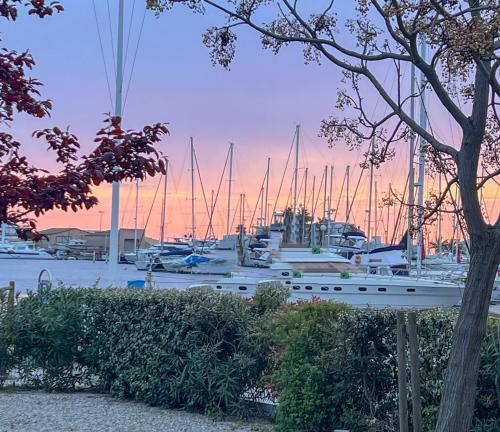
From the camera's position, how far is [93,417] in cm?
933

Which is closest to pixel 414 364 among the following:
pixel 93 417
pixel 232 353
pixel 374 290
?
pixel 232 353

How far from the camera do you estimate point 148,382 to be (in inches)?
393

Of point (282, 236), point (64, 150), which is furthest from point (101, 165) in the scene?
point (282, 236)

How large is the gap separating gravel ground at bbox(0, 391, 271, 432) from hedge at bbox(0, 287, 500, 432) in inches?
10.8

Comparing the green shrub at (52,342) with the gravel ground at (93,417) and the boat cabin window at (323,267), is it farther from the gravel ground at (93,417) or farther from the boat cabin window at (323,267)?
the boat cabin window at (323,267)

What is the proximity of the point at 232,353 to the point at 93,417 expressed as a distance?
1817 millimetres

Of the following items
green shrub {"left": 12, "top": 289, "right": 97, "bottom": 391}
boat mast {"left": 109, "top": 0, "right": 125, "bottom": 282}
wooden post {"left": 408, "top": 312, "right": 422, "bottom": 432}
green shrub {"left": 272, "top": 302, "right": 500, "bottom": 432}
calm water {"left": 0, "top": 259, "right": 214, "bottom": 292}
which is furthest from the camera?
calm water {"left": 0, "top": 259, "right": 214, "bottom": 292}

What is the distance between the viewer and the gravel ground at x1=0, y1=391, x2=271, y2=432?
8.80m

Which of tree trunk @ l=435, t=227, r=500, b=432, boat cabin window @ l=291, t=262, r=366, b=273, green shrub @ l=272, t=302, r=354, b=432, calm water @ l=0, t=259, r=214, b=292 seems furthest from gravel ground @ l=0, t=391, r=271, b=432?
boat cabin window @ l=291, t=262, r=366, b=273

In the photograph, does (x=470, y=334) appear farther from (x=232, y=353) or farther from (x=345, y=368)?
(x=232, y=353)

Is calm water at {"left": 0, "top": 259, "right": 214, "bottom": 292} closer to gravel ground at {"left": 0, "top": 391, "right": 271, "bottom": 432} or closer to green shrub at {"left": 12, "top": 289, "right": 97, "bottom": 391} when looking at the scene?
green shrub at {"left": 12, "top": 289, "right": 97, "bottom": 391}

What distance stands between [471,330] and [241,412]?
Result: 437cm

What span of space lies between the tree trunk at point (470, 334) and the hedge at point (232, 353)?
4.54ft

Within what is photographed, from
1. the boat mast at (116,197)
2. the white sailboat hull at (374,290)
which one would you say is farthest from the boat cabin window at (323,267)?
the boat mast at (116,197)
